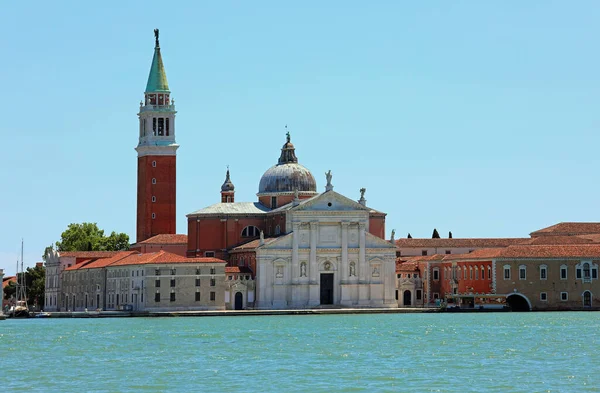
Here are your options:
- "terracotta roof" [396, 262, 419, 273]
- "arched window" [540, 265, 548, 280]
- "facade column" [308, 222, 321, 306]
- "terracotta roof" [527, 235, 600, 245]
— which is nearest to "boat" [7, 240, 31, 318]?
"facade column" [308, 222, 321, 306]

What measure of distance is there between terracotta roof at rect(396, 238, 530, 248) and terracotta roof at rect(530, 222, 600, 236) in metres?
2.54

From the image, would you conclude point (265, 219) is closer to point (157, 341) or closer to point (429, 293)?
point (429, 293)

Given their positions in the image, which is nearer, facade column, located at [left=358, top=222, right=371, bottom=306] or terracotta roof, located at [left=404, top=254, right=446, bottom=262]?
facade column, located at [left=358, top=222, right=371, bottom=306]

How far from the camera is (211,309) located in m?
90.6

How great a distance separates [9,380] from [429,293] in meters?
60.5

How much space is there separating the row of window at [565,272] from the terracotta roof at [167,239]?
69.7 feet

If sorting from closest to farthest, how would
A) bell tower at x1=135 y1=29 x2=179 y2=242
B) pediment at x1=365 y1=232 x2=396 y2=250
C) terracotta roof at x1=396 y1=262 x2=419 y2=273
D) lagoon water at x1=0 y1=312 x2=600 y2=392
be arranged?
lagoon water at x1=0 y1=312 x2=600 y2=392
pediment at x1=365 y1=232 x2=396 y2=250
terracotta roof at x1=396 y1=262 x2=419 y2=273
bell tower at x1=135 y1=29 x2=179 y2=242

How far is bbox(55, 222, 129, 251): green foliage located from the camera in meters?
116

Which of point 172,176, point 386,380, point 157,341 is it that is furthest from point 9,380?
point 172,176

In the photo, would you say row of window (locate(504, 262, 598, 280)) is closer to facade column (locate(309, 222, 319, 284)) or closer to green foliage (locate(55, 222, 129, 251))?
facade column (locate(309, 222, 319, 284))

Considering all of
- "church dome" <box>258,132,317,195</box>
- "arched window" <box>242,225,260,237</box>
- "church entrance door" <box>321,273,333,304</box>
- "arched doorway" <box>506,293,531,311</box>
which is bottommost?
"arched doorway" <box>506,293,531,311</box>

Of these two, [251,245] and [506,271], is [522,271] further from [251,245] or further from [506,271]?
[251,245]

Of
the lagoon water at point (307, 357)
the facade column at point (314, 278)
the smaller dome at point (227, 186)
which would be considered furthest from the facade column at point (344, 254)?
the lagoon water at point (307, 357)

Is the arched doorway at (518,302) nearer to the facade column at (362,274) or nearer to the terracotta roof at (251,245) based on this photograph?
the facade column at (362,274)
